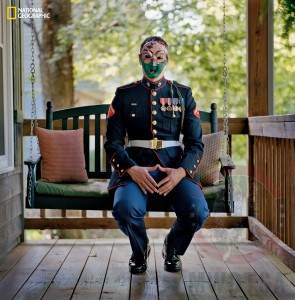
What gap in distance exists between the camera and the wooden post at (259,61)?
12.9 feet

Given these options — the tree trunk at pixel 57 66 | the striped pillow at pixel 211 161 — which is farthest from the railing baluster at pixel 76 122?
the tree trunk at pixel 57 66

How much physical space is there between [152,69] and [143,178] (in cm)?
62

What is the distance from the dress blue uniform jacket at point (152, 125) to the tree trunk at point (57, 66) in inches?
114

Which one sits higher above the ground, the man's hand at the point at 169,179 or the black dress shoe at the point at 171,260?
the man's hand at the point at 169,179

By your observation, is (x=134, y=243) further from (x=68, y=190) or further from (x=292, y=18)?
(x=292, y=18)

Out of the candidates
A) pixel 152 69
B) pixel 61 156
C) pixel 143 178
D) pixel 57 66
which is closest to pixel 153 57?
pixel 152 69

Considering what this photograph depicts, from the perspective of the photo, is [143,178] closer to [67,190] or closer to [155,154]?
[155,154]

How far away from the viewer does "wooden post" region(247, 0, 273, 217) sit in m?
3.94

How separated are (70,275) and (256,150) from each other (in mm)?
1746

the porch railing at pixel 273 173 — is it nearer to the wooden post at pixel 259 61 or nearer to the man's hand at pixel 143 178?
the wooden post at pixel 259 61

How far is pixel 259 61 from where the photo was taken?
156 inches

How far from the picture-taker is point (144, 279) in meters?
2.94

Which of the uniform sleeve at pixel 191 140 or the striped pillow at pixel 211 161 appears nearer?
the uniform sleeve at pixel 191 140

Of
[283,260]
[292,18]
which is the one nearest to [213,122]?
[283,260]
